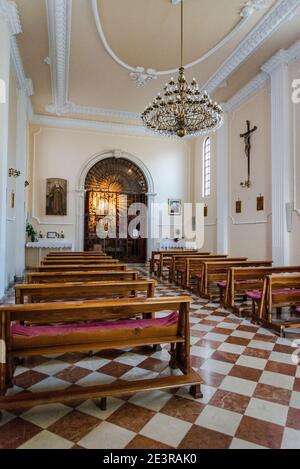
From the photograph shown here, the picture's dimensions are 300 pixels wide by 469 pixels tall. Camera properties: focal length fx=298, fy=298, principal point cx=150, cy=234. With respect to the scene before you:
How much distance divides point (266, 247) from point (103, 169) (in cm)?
657

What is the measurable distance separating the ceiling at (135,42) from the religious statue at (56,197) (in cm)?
272

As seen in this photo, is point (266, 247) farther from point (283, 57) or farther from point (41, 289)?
point (41, 289)

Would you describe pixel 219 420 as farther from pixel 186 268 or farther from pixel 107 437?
pixel 186 268

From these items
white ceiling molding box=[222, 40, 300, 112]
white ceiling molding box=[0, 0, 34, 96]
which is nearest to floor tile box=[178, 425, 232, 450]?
white ceiling molding box=[0, 0, 34, 96]

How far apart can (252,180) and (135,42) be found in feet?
14.6

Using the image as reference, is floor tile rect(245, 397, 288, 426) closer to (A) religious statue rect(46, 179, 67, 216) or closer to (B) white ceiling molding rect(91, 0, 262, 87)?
(B) white ceiling molding rect(91, 0, 262, 87)

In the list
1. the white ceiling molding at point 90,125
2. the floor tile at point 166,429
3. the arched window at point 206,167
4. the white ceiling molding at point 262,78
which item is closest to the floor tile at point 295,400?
the floor tile at point 166,429

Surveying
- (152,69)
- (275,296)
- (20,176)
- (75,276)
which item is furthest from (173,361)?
(152,69)

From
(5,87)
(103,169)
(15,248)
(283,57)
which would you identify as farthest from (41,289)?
(103,169)

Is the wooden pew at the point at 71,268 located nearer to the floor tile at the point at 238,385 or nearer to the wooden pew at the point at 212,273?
the wooden pew at the point at 212,273

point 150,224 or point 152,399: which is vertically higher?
point 150,224

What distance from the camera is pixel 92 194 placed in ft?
36.3

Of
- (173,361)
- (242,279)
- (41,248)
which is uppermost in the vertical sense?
(41,248)

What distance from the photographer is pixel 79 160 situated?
426 inches
